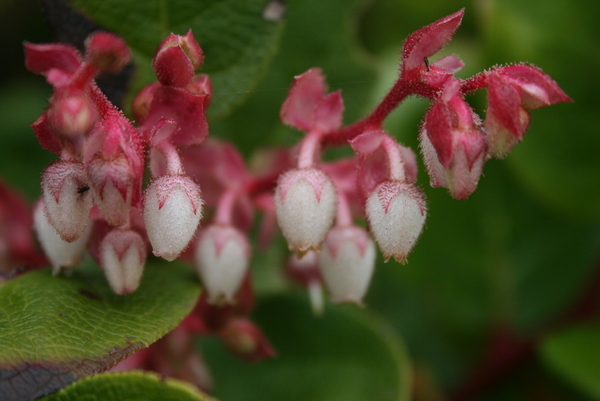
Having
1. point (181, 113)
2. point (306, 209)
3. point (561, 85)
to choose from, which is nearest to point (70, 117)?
point (181, 113)

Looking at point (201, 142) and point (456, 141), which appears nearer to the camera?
point (456, 141)

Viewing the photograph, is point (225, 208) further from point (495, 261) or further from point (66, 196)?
point (495, 261)

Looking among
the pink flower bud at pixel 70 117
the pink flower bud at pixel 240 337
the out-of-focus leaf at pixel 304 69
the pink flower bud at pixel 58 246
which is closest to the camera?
the pink flower bud at pixel 70 117

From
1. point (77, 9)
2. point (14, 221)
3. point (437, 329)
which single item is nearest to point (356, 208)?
point (77, 9)

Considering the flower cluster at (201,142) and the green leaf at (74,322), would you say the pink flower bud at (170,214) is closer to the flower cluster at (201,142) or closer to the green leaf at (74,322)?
the flower cluster at (201,142)

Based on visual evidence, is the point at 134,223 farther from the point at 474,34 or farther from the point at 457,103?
the point at 474,34

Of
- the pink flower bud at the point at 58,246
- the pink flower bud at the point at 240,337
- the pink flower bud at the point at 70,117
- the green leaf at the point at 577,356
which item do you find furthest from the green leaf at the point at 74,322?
the green leaf at the point at 577,356
